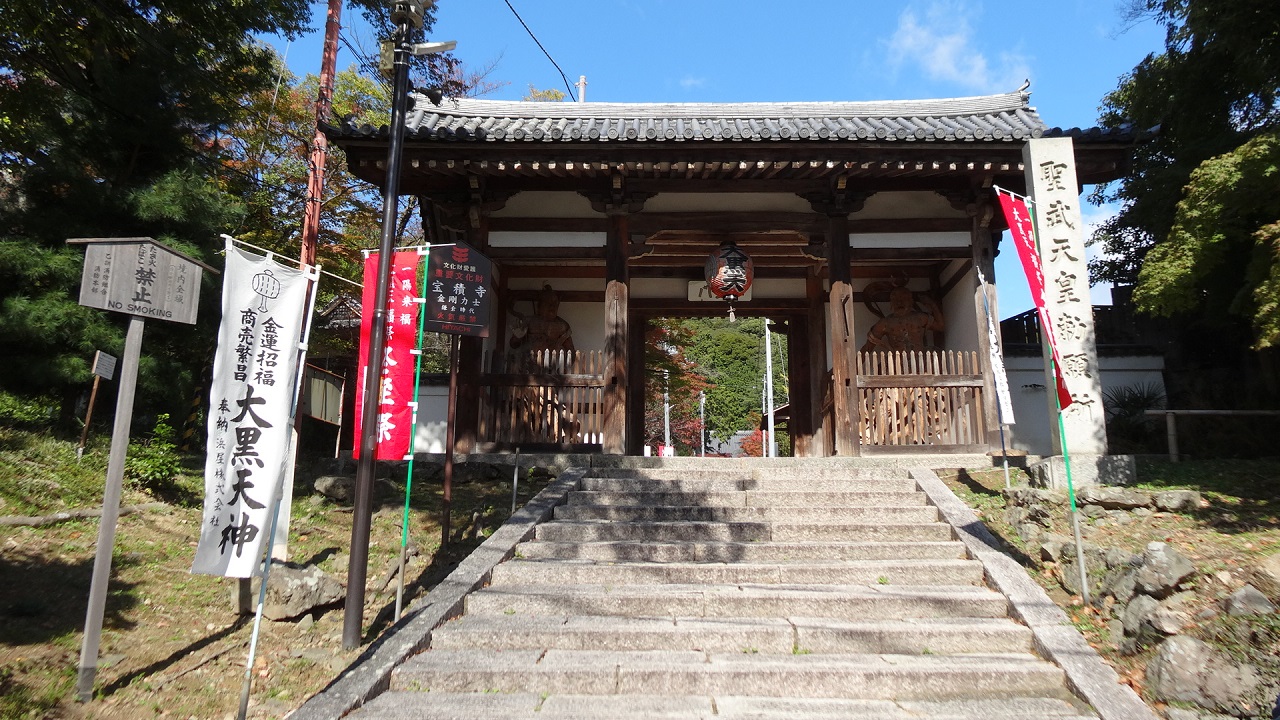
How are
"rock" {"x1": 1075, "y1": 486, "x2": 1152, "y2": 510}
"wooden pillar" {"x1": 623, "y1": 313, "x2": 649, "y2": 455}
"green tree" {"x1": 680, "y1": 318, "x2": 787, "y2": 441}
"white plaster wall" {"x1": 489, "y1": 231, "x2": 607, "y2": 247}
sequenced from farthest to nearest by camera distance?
"green tree" {"x1": 680, "y1": 318, "x2": 787, "y2": 441}, "wooden pillar" {"x1": 623, "y1": 313, "x2": 649, "y2": 455}, "white plaster wall" {"x1": 489, "y1": 231, "x2": 607, "y2": 247}, "rock" {"x1": 1075, "y1": 486, "x2": 1152, "y2": 510}

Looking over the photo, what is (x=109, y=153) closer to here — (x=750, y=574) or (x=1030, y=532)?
(x=750, y=574)

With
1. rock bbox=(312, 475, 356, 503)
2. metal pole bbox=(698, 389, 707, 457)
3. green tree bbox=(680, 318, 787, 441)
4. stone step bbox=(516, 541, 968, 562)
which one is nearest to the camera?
stone step bbox=(516, 541, 968, 562)

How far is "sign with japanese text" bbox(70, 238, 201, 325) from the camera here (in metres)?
4.61

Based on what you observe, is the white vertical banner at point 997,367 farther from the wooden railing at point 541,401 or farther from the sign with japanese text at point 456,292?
the sign with japanese text at point 456,292

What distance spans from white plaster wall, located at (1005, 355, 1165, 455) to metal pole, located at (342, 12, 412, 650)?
29.5 feet

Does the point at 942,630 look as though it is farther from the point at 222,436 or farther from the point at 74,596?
the point at 74,596

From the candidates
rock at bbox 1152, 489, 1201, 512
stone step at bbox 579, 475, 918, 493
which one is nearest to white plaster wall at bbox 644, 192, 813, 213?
A: stone step at bbox 579, 475, 918, 493

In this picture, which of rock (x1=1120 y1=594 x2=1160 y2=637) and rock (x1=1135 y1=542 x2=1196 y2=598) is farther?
rock (x1=1135 y1=542 x2=1196 y2=598)

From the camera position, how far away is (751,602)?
5.22 m

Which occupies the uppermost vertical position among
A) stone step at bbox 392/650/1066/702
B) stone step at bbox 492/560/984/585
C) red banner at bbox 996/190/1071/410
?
red banner at bbox 996/190/1071/410

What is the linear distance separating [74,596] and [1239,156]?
35.4 feet

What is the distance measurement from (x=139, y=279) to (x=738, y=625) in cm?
475

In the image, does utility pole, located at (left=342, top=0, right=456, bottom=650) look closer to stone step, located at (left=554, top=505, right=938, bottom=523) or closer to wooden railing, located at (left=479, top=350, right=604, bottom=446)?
stone step, located at (left=554, top=505, right=938, bottom=523)

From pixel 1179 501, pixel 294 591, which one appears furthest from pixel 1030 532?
pixel 294 591
